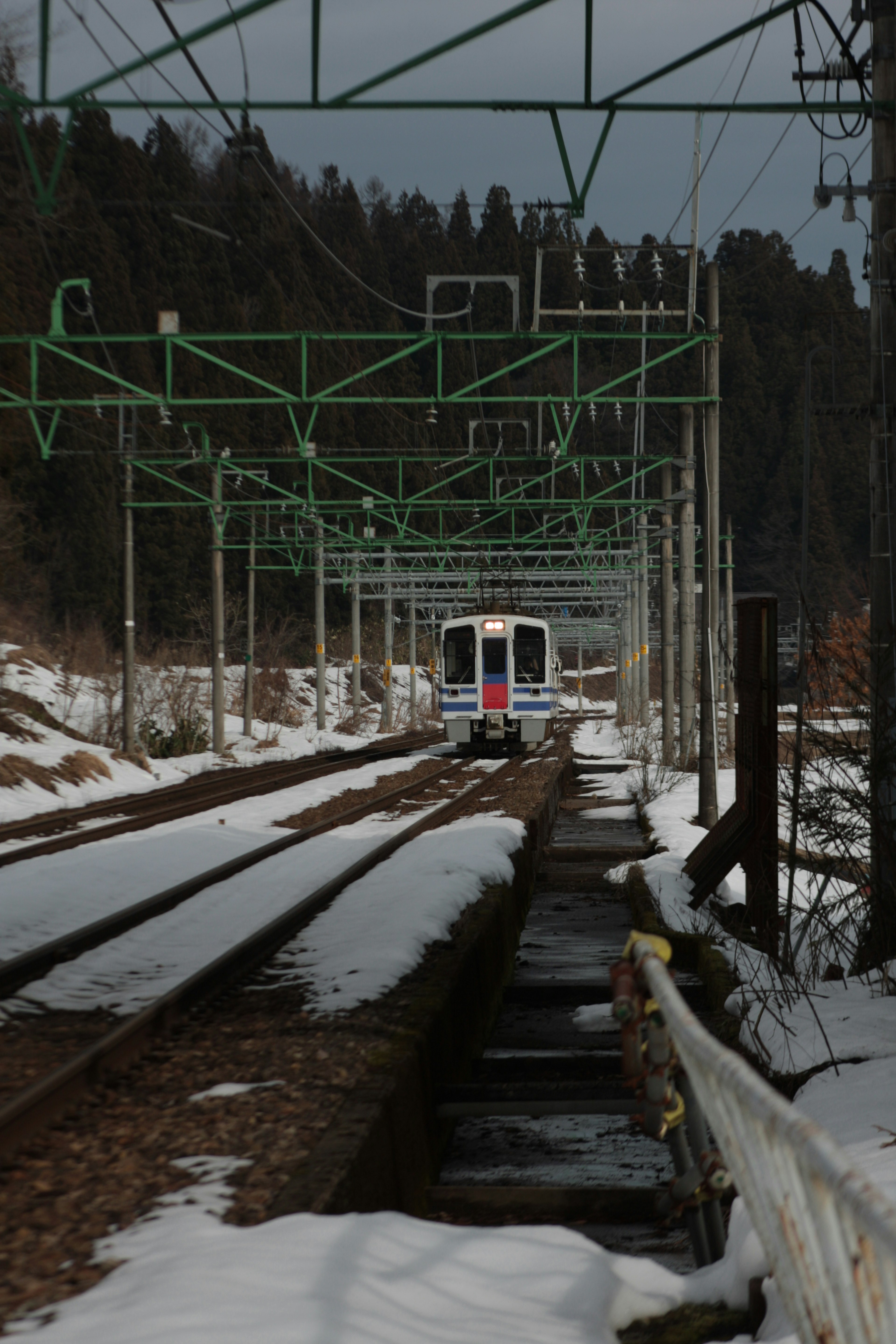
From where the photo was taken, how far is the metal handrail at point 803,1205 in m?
1.68

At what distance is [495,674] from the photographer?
2778 cm

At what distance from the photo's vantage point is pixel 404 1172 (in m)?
4.59

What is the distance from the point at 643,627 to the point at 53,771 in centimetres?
1899

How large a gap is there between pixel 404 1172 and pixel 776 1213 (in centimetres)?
257

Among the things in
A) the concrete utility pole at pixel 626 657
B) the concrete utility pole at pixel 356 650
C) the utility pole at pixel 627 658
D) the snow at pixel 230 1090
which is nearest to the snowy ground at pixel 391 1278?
the snow at pixel 230 1090

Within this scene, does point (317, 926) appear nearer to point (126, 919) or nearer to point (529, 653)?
point (126, 919)

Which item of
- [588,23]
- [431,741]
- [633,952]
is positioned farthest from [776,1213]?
[431,741]

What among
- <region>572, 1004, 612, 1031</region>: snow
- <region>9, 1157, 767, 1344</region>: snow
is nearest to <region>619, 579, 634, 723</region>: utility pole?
<region>572, 1004, 612, 1031</region>: snow

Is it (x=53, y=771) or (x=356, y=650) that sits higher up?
(x=356, y=650)

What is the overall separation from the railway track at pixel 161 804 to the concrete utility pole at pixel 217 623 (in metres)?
1.38

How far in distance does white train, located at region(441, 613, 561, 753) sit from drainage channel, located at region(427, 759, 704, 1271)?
18.1m

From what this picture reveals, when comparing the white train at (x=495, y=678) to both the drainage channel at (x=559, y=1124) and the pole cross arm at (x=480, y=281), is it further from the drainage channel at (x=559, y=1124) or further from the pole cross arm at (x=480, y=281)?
the drainage channel at (x=559, y=1124)

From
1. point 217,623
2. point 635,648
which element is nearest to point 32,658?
point 217,623

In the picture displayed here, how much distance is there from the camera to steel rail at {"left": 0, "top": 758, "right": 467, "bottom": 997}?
713 cm
